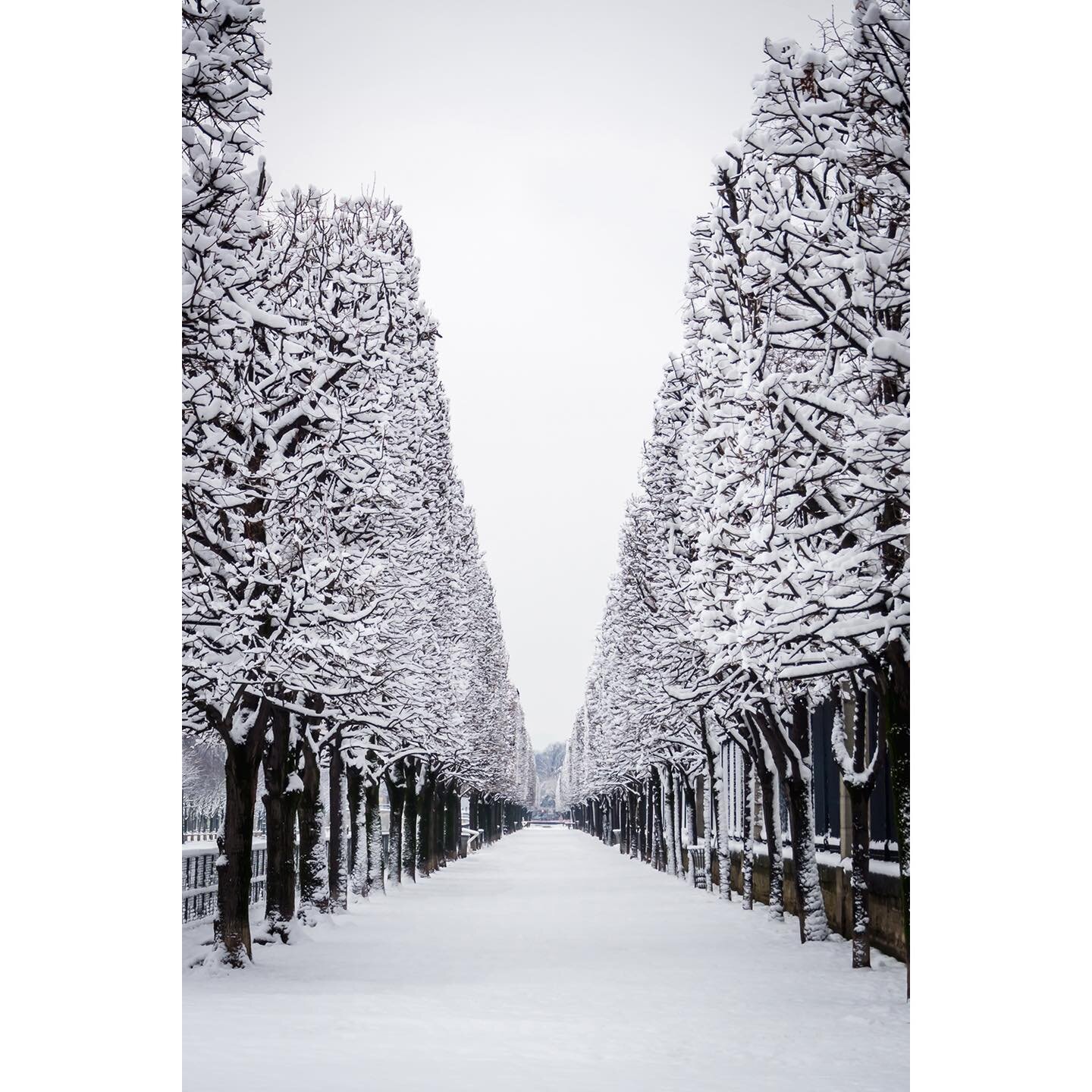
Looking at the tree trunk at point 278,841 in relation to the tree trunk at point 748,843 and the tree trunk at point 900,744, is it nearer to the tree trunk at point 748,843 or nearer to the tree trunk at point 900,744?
the tree trunk at point 900,744

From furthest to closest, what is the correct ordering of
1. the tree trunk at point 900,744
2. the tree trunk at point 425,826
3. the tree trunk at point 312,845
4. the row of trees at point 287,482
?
1. the tree trunk at point 425,826
2. the tree trunk at point 312,845
3. the tree trunk at point 900,744
4. the row of trees at point 287,482

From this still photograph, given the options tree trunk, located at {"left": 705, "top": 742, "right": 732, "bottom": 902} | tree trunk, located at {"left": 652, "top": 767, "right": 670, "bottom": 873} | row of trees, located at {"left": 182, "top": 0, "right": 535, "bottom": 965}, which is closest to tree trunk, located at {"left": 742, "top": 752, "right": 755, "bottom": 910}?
tree trunk, located at {"left": 705, "top": 742, "right": 732, "bottom": 902}

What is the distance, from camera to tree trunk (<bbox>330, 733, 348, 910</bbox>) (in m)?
32.0

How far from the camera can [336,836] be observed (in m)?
34.1

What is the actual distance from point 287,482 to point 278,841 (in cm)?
763

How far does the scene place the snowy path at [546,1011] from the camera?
12250mm

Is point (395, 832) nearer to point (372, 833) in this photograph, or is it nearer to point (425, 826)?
point (372, 833)

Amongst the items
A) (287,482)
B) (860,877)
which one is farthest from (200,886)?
(287,482)

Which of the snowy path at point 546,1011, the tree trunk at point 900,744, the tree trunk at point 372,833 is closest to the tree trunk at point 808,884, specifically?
the snowy path at point 546,1011

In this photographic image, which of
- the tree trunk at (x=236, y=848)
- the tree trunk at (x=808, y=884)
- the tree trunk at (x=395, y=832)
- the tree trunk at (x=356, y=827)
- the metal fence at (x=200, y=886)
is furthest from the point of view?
the tree trunk at (x=395, y=832)

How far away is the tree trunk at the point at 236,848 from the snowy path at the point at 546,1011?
591 millimetres
